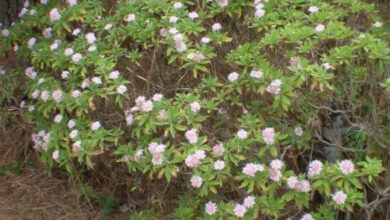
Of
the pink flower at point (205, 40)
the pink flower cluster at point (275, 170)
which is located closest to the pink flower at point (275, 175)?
the pink flower cluster at point (275, 170)

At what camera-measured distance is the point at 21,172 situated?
395cm

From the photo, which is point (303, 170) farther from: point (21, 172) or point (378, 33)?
point (21, 172)

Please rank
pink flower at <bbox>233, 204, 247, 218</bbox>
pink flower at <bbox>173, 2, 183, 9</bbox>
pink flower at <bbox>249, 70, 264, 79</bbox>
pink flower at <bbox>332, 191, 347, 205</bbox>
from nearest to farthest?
pink flower at <bbox>332, 191, 347, 205</bbox> → pink flower at <bbox>233, 204, 247, 218</bbox> → pink flower at <bbox>249, 70, 264, 79</bbox> → pink flower at <bbox>173, 2, 183, 9</bbox>

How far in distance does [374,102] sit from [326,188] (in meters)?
0.57

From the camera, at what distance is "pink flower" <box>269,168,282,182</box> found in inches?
104

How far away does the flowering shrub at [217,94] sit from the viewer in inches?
107

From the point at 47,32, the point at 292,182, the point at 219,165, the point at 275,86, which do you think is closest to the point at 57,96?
the point at 47,32

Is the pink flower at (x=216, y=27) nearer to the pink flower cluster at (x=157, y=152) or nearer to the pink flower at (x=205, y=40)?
the pink flower at (x=205, y=40)

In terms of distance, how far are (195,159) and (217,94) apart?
0.48m

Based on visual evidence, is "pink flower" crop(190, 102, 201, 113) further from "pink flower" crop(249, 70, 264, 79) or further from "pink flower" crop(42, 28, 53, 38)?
"pink flower" crop(42, 28, 53, 38)

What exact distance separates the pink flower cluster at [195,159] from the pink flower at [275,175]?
309 millimetres

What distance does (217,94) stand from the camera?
309 centimetres

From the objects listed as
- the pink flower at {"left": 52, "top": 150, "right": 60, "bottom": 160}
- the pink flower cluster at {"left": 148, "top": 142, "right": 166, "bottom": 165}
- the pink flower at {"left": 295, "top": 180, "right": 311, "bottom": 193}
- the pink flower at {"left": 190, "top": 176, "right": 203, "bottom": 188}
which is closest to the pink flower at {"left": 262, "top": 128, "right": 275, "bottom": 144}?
the pink flower at {"left": 295, "top": 180, "right": 311, "bottom": 193}

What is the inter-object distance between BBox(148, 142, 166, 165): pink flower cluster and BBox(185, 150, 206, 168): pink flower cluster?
140 millimetres
